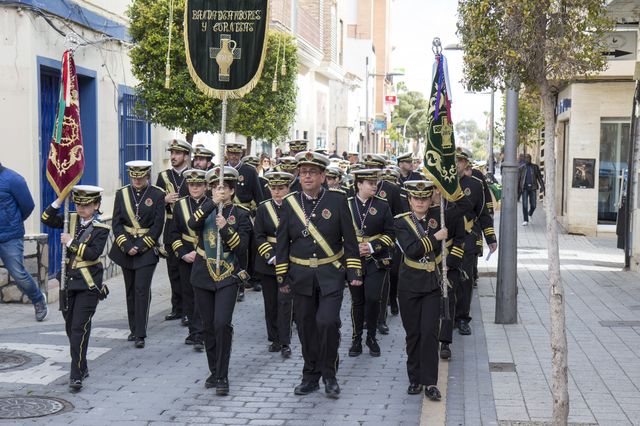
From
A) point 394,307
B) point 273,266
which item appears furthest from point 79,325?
point 394,307

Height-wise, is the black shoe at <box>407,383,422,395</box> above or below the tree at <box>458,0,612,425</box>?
below

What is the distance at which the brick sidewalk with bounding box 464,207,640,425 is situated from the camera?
7707 millimetres

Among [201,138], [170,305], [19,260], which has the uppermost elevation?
[201,138]

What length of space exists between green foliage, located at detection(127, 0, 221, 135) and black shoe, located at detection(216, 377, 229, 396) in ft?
24.9

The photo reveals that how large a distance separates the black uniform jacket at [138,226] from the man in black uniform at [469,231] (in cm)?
344

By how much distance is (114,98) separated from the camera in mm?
16500

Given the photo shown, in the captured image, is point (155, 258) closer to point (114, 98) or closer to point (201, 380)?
point (201, 380)

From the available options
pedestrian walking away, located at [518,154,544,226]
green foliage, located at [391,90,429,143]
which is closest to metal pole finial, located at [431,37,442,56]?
pedestrian walking away, located at [518,154,544,226]

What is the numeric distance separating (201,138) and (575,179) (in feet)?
29.9

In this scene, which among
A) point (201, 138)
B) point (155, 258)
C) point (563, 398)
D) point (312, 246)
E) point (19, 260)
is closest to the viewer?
point (563, 398)

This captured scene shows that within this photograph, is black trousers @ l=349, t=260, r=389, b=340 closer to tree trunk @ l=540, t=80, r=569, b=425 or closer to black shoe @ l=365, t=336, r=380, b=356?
black shoe @ l=365, t=336, r=380, b=356

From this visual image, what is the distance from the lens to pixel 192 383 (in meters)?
8.66

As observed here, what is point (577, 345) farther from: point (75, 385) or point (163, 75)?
point (163, 75)

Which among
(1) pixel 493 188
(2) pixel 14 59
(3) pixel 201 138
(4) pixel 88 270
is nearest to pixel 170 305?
(2) pixel 14 59
